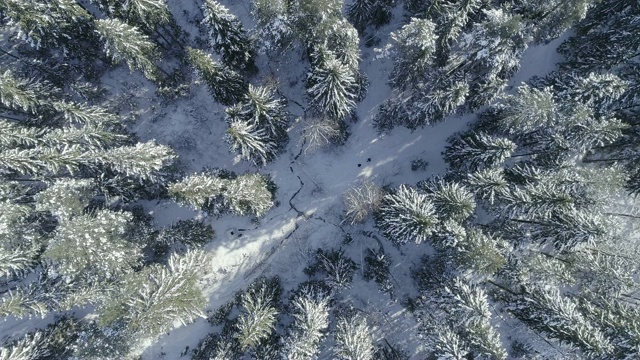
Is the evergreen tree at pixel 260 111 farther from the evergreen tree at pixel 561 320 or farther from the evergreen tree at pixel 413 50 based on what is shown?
the evergreen tree at pixel 561 320

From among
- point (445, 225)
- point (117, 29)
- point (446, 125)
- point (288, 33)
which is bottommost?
point (445, 225)

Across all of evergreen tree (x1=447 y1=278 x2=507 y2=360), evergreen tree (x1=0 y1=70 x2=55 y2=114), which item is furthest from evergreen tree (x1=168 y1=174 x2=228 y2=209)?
evergreen tree (x1=447 y1=278 x2=507 y2=360)

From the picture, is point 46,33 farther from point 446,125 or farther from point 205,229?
point 446,125

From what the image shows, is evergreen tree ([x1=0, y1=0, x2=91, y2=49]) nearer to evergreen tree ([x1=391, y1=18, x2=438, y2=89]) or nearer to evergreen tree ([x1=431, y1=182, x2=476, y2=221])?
evergreen tree ([x1=391, y1=18, x2=438, y2=89])

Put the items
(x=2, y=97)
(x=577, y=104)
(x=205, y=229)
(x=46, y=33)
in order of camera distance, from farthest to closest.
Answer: (x=205, y=229)
(x=46, y=33)
(x=2, y=97)
(x=577, y=104)

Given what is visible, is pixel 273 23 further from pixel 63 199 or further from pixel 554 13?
pixel 554 13

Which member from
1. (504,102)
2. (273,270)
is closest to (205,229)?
(273,270)

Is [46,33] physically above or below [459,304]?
above

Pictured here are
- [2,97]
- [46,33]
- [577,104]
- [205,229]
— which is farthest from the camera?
[205,229]
